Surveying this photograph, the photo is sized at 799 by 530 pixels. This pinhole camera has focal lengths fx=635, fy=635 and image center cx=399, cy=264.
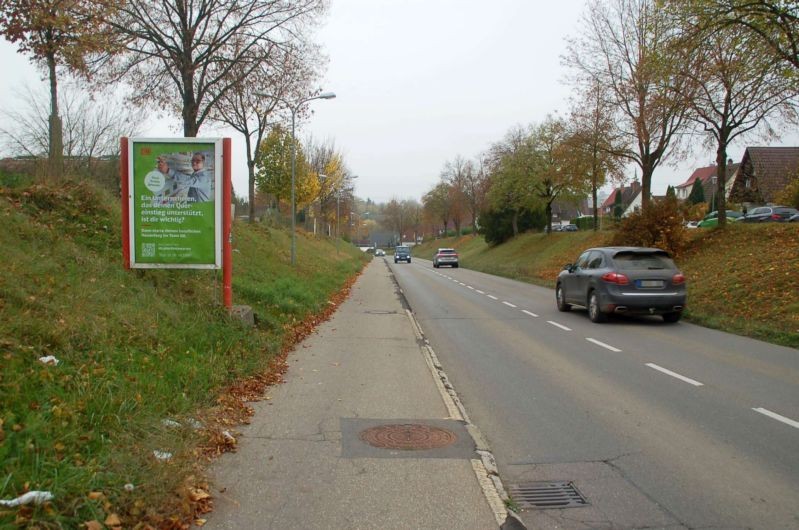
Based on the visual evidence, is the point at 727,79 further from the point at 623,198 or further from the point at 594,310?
the point at 623,198

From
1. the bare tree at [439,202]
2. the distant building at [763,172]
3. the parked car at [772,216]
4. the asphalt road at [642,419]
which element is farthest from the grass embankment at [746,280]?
the bare tree at [439,202]

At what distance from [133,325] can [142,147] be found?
3.44m

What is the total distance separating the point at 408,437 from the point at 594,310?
30.5 feet

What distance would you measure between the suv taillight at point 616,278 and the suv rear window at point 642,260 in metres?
0.20

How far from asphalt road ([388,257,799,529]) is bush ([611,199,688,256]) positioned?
12.7 m

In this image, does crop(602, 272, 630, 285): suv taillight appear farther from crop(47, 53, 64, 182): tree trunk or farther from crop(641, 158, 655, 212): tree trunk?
crop(641, 158, 655, 212): tree trunk

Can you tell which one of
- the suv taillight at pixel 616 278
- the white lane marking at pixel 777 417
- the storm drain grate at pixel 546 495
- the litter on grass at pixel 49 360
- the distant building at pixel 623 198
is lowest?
the storm drain grate at pixel 546 495

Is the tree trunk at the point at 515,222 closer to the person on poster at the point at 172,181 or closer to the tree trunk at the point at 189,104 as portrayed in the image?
the tree trunk at the point at 189,104

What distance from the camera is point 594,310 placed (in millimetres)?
13797

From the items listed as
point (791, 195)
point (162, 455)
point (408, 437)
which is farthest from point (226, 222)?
point (791, 195)

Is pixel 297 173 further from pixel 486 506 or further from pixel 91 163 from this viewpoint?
pixel 486 506

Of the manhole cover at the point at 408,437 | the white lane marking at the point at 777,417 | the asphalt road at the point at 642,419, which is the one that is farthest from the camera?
the white lane marking at the point at 777,417

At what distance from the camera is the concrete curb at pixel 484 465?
3920 mm

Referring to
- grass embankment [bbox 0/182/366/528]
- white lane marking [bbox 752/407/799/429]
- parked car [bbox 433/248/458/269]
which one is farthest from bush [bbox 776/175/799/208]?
grass embankment [bbox 0/182/366/528]
